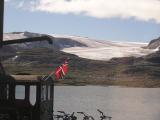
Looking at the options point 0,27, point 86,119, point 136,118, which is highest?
point 0,27

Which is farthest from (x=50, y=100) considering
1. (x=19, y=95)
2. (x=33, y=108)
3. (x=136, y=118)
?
(x=136, y=118)

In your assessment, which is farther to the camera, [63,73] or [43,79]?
[63,73]

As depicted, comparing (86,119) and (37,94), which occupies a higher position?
(37,94)

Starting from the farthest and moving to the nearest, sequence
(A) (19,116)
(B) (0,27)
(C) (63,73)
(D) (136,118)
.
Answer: (D) (136,118) → (C) (63,73) → (B) (0,27) → (A) (19,116)

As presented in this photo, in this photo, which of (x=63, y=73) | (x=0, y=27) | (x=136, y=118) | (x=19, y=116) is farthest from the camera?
(x=136, y=118)

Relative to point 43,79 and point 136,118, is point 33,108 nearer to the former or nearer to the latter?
point 43,79

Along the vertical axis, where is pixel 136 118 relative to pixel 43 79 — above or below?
below

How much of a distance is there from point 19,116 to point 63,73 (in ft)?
20.7

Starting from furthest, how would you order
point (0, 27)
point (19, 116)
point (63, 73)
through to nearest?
1. point (63, 73)
2. point (0, 27)
3. point (19, 116)

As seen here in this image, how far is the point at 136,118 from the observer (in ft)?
250

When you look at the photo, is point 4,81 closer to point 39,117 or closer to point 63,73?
point 39,117

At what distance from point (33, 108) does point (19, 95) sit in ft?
11.7

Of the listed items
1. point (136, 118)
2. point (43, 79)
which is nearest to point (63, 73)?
point (43, 79)

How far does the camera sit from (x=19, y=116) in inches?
1111
